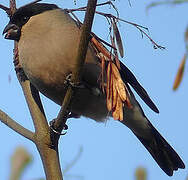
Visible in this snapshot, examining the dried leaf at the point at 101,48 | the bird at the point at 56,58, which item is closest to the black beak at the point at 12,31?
the bird at the point at 56,58

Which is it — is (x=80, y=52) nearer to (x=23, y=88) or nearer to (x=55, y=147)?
(x=55, y=147)

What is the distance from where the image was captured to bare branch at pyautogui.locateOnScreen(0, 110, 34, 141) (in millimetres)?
1832

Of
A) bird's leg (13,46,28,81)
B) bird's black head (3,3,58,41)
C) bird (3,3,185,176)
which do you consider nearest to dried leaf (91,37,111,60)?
bird (3,3,185,176)

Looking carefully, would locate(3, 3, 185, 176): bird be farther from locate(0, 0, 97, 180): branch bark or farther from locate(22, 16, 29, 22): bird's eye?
locate(0, 0, 97, 180): branch bark

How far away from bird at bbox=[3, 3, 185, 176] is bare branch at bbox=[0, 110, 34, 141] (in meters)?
0.43

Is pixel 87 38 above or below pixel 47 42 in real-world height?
above

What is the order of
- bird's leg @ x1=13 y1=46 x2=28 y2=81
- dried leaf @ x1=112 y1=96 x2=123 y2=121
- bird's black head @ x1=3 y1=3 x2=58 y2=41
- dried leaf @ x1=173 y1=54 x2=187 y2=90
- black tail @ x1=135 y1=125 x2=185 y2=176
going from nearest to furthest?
dried leaf @ x1=173 y1=54 x2=187 y2=90 < dried leaf @ x1=112 y1=96 x2=123 y2=121 < bird's leg @ x1=13 y1=46 x2=28 y2=81 < bird's black head @ x1=3 y1=3 x2=58 y2=41 < black tail @ x1=135 y1=125 x2=185 y2=176

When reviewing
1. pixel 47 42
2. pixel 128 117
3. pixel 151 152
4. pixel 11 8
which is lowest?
pixel 151 152

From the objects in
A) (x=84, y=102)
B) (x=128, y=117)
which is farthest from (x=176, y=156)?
(x=84, y=102)

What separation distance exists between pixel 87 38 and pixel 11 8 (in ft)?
2.90

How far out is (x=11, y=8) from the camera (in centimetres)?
217

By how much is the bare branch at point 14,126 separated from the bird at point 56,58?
433 millimetres

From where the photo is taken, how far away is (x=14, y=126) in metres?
1.85

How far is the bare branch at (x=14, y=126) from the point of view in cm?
183
